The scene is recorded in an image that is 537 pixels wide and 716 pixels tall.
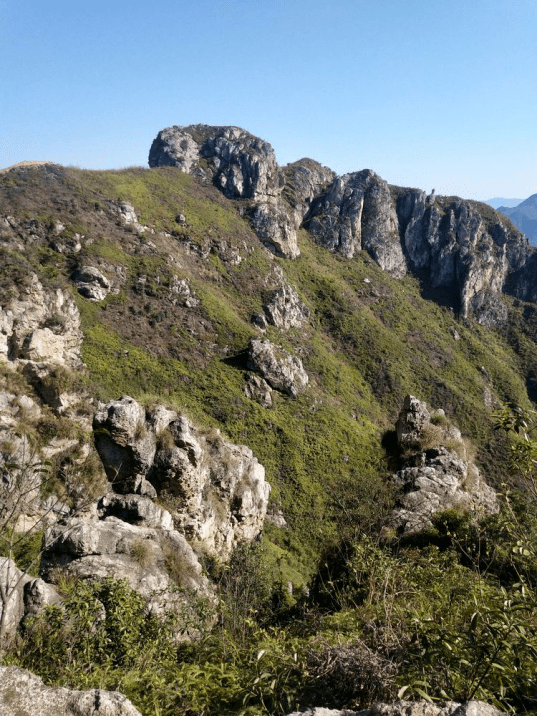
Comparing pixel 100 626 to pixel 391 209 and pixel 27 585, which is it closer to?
pixel 27 585

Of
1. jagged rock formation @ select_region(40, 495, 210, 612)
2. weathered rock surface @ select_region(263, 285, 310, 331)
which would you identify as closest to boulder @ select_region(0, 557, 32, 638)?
jagged rock formation @ select_region(40, 495, 210, 612)

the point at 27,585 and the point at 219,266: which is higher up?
the point at 219,266

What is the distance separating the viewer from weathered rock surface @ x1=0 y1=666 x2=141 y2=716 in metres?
2.51

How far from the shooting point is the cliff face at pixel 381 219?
80.4 meters

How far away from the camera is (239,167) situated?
79875mm

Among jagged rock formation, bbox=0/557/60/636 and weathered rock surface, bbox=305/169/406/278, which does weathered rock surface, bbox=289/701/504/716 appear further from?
weathered rock surface, bbox=305/169/406/278

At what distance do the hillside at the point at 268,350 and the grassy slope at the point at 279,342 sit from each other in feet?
0.89

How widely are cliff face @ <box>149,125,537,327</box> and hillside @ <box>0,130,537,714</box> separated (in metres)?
0.50

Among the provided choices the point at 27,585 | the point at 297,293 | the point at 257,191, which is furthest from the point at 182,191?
the point at 27,585

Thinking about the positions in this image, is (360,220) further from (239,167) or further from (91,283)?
(91,283)

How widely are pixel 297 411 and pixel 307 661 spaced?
37.1 metres

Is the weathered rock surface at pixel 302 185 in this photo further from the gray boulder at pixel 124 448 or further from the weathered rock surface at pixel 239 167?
the gray boulder at pixel 124 448

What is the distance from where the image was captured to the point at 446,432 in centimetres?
2259

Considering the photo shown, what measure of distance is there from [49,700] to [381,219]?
94.4m
